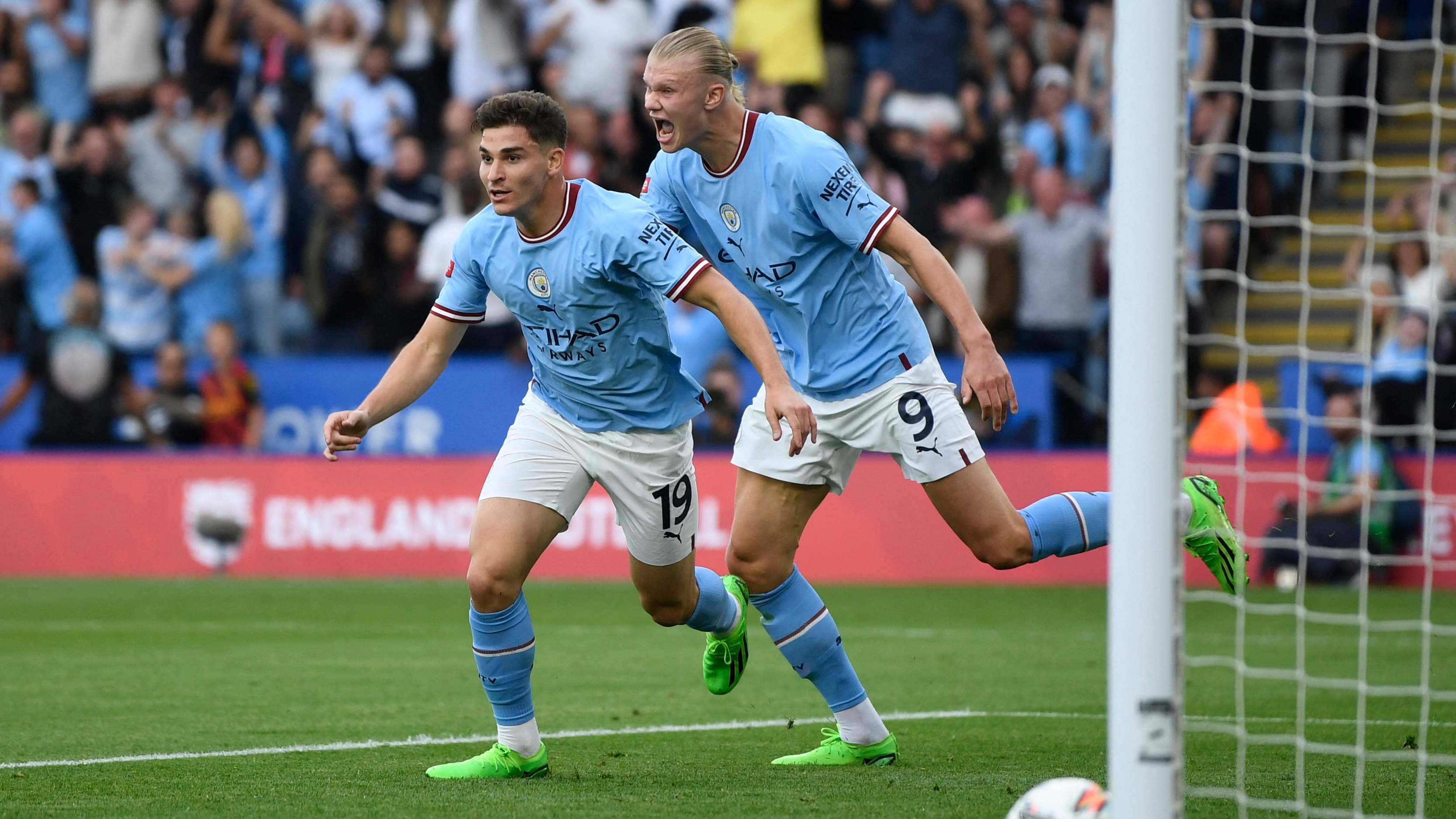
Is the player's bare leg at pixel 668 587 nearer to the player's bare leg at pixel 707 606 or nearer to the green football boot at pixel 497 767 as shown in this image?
the player's bare leg at pixel 707 606

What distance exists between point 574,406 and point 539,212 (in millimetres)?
643

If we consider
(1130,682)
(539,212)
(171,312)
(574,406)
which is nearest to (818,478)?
(574,406)

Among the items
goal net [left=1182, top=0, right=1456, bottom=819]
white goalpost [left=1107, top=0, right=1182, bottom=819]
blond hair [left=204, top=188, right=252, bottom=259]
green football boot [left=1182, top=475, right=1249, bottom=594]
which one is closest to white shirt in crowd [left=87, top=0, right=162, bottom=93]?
blond hair [left=204, top=188, right=252, bottom=259]

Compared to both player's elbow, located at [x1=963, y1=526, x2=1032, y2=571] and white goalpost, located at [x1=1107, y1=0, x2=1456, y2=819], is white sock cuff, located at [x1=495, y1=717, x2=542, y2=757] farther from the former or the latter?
white goalpost, located at [x1=1107, y1=0, x2=1456, y2=819]

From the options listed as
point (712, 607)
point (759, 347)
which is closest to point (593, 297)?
point (759, 347)

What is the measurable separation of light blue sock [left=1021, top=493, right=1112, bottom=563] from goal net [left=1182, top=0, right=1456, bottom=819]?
375 mm

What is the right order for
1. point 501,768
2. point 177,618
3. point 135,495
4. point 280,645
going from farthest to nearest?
point 135,495
point 177,618
point 280,645
point 501,768

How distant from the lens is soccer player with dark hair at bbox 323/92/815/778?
5.42 meters

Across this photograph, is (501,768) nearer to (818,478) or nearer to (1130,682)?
(818,478)

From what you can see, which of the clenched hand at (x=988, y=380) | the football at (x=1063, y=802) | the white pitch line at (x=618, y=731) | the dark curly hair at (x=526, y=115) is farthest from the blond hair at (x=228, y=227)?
the football at (x=1063, y=802)

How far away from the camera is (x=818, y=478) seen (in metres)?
5.89

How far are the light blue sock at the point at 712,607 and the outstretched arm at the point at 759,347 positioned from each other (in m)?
0.95

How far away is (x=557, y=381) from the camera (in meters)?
5.79

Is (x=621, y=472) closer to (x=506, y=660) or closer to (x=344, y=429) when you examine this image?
(x=506, y=660)
